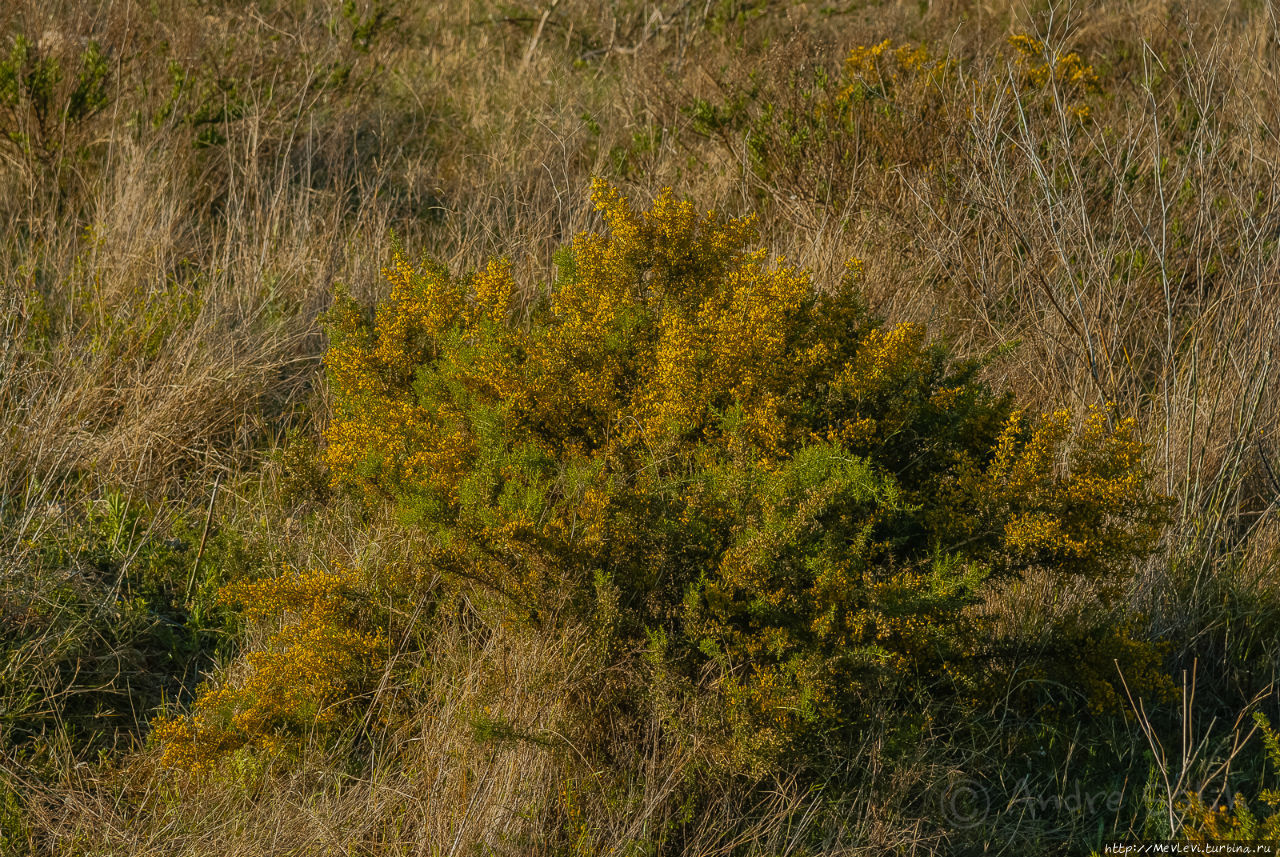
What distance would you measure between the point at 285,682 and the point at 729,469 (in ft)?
4.15

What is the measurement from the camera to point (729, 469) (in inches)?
113

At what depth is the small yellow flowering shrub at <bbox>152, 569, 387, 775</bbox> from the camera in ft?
9.41

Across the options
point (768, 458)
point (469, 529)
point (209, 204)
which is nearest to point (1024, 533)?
point (768, 458)

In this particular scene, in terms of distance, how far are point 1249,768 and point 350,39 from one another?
5.71 meters

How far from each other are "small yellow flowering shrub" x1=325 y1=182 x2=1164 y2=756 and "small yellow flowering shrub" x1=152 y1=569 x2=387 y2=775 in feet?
1.22

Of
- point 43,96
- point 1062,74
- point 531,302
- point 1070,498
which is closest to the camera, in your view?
point 1070,498

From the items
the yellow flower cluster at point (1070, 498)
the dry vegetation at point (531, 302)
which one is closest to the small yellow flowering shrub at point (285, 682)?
the dry vegetation at point (531, 302)

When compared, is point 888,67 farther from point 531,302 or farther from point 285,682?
point 285,682

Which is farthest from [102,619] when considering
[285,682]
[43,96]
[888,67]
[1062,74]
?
[1062,74]

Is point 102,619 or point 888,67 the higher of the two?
point 888,67

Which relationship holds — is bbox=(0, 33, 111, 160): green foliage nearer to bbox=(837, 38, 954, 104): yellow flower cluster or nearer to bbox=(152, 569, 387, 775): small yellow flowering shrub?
bbox=(152, 569, 387, 775): small yellow flowering shrub

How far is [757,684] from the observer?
8.68 ft

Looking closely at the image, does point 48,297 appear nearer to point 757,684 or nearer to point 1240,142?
point 757,684

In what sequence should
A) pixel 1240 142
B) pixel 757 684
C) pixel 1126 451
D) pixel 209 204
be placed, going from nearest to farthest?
1. pixel 757 684
2. pixel 1126 451
3. pixel 1240 142
4. pixel 209 204
